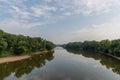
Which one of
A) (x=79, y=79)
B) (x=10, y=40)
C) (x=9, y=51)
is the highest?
(x=10, y=40)

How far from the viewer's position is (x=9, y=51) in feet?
209

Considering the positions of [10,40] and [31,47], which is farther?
[31,47]

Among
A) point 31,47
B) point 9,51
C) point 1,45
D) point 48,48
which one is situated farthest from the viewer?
point 48,48

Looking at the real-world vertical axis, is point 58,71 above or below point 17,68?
below

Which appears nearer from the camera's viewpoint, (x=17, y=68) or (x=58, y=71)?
(x=58, y=71)

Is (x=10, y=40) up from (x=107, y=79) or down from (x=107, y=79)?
up

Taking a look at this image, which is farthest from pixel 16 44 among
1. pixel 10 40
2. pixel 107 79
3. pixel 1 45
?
pixel 107 79

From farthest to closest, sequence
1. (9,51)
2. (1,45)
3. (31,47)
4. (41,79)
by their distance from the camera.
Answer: (31,47), (9,51), (1,45), (41,79)

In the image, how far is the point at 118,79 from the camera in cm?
2983

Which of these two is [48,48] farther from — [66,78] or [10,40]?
[66,78]

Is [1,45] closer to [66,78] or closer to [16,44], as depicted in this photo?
[16,44]

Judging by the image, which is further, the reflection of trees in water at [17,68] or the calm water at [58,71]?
the reflection of trees in water at [17,68]

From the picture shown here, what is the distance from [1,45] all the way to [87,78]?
31976mm

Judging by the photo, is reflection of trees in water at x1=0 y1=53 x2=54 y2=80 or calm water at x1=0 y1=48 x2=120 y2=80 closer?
calm water at x1=0 y1=48 x2=120 y2=80
